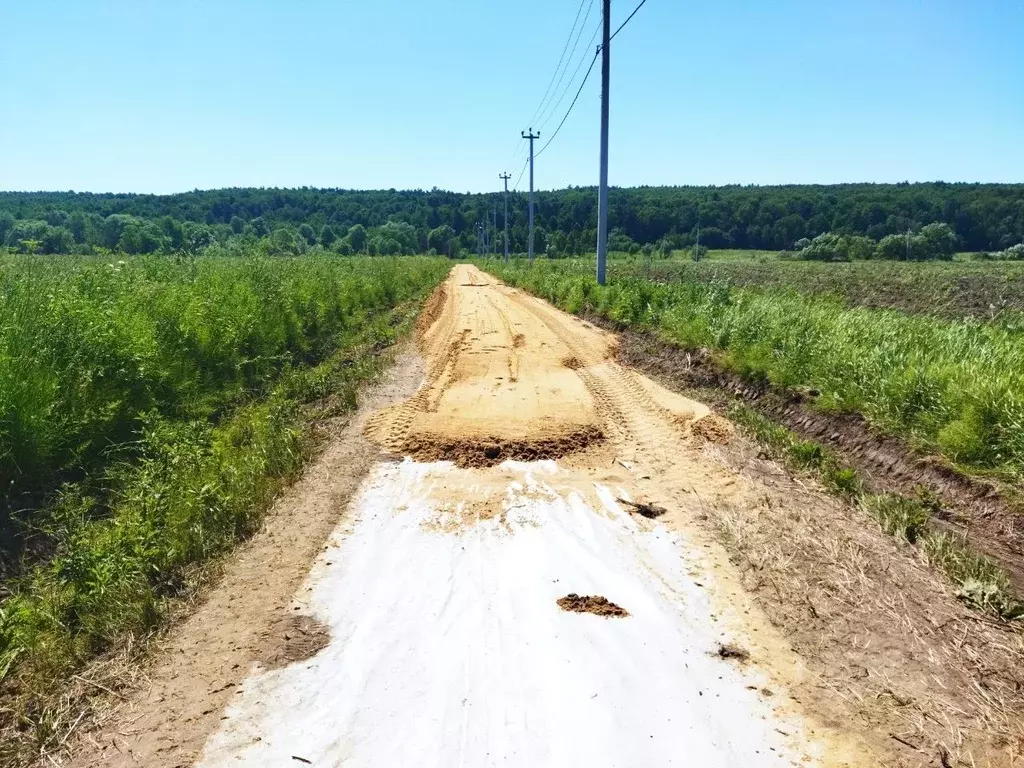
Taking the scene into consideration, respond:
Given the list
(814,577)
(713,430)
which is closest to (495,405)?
(713,430)

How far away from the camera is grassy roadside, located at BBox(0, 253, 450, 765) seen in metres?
3.69

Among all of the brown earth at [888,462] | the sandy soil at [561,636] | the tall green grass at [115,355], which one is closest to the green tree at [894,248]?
the brown earth at [888,462]

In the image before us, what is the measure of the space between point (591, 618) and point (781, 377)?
644cm

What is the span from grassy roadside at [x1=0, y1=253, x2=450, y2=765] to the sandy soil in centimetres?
36

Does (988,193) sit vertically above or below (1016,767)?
above

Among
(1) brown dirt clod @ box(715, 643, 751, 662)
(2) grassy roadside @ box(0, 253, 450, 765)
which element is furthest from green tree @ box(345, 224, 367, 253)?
(1) brown dirt clod @ box(715, 643, 751, 662)

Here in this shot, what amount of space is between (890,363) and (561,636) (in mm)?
6320

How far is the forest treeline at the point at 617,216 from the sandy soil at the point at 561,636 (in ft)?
205

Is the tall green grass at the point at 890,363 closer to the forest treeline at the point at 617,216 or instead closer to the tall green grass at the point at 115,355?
the tall green grass at the point at 115,355

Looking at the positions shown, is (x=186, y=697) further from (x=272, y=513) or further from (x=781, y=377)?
(x=781, y=377)

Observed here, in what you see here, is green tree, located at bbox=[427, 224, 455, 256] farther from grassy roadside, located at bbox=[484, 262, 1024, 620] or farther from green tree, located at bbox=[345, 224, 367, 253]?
grassy roadside, located at bbox=[484, 262, 1024, 620]

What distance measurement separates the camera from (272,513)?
18.9ft

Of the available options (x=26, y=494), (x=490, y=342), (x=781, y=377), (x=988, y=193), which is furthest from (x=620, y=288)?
(x=988, y=193)

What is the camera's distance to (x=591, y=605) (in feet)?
13.6
